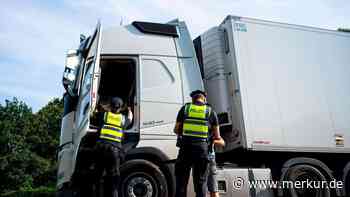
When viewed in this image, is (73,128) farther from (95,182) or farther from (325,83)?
(325,83)

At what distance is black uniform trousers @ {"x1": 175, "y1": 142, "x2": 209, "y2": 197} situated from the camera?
4.68 metres

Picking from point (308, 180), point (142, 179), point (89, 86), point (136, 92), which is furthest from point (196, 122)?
point (308, 180)

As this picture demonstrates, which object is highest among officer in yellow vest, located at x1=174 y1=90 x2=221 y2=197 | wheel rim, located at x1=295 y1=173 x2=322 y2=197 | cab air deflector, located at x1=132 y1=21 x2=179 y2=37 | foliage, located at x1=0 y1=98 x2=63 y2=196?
foliage, located at x1=0 y1=98 x2=63 y2=196

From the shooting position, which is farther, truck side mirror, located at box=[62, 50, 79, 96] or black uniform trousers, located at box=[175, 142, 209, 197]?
truck side mirror, located at box=[62, 50, 79, 96]

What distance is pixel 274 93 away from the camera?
21.7ft

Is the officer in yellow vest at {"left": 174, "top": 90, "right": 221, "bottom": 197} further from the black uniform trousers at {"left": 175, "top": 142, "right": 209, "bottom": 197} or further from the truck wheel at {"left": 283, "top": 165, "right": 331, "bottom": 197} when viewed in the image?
the truck wheel at {"left": 283, "top": 165, "right": 331, "bottom": 197}

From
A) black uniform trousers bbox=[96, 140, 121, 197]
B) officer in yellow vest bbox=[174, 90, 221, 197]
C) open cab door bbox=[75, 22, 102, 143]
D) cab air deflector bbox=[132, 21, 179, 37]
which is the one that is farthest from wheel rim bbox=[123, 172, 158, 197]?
cab air deflector bbox=[132, 21, 179, 37]

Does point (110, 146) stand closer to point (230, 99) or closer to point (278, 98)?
point (230, 99)

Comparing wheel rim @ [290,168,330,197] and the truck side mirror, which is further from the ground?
the truck side mirror

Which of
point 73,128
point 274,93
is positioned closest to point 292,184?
point 274,93

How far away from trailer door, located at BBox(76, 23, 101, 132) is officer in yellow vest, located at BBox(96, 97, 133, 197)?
0.87ft

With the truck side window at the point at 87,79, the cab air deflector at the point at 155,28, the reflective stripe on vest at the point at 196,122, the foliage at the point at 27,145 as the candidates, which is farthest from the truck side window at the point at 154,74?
the foliage at the point at 27,145

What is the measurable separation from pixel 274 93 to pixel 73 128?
3.52 metres

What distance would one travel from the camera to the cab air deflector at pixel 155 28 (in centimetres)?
645
